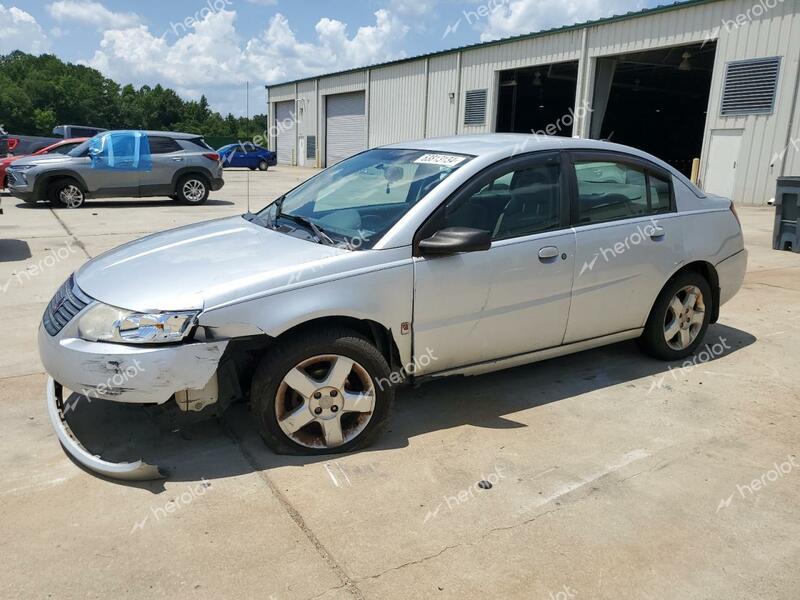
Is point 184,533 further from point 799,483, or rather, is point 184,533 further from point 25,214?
point 25,214

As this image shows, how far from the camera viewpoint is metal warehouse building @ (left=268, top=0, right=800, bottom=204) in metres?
17.0

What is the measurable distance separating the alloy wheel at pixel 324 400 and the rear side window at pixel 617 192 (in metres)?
1.84

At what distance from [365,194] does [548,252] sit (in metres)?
1.20

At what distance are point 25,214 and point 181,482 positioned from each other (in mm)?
11840

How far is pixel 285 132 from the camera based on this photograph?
142ft

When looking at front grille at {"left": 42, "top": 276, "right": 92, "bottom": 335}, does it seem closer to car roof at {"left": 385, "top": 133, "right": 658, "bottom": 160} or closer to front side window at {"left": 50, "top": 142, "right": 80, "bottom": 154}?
car roof at {"left": 385, "top": 133, "right": 658, "bottom": 160}

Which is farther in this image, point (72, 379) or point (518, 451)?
point (518, 451)

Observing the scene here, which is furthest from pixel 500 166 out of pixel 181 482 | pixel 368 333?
pixel 181 482

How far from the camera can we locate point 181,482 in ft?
10.4

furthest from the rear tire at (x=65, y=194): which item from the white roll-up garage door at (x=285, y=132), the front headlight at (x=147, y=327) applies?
the white roll-up garage door at (x=285, y=132)

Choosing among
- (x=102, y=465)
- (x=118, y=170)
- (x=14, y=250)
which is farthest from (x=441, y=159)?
(x=118, y=170)

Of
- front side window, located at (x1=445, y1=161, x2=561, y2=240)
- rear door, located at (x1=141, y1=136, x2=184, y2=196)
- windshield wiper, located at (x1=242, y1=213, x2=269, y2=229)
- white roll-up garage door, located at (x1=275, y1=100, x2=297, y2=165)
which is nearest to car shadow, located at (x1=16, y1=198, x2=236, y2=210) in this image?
rear door, located at (x1=141, y1=136, x2=184, y2=196)

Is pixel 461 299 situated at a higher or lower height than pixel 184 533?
higher

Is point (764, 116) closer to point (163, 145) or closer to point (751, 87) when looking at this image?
point (751, 87)
